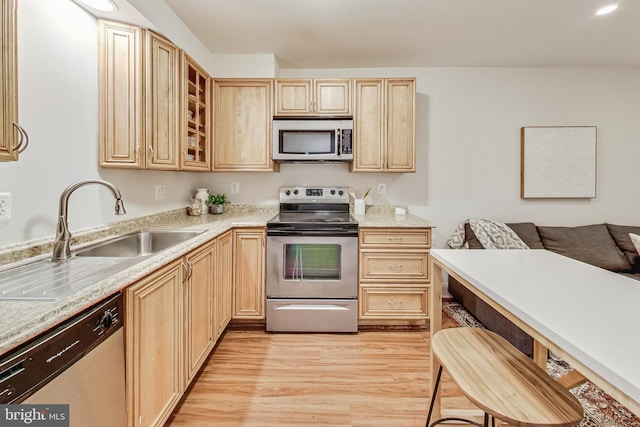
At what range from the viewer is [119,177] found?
1.93 metres

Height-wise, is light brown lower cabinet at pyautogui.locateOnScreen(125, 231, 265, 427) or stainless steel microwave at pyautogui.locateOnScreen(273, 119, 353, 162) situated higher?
stainless steel microwave at pyautogui.locateOnScreen(273, 119, 353, 162)

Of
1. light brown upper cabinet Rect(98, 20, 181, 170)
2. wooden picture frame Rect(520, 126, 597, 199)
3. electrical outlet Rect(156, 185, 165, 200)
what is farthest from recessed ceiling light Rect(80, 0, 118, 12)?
wooden picture frame Rect(520, 126, 597, 199)

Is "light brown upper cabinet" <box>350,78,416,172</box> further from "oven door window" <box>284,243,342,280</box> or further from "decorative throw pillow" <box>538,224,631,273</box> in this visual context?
"decorative throw pillow" <box>538,224,631,273</box>

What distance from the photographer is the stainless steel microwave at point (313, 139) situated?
9.07 feet

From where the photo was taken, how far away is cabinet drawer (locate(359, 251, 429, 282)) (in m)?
2.53

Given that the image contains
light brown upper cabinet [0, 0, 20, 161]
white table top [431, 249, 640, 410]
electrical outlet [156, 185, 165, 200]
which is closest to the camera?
white table top [431, 249, 640, 410]

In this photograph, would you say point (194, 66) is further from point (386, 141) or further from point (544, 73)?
point (544, 73)

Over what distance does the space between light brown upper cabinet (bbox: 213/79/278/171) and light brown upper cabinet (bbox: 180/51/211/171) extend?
10cm

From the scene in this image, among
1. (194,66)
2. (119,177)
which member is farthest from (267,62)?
(119,177)

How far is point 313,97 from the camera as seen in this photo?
9.20 feet

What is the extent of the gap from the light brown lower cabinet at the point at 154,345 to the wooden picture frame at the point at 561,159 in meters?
3.44

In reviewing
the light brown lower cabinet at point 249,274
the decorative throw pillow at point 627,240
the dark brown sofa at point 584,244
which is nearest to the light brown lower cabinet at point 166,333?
the light brown lower cabinet at point 249,274

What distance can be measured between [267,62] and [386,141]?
136 cm

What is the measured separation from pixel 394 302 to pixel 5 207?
242 centimetres
